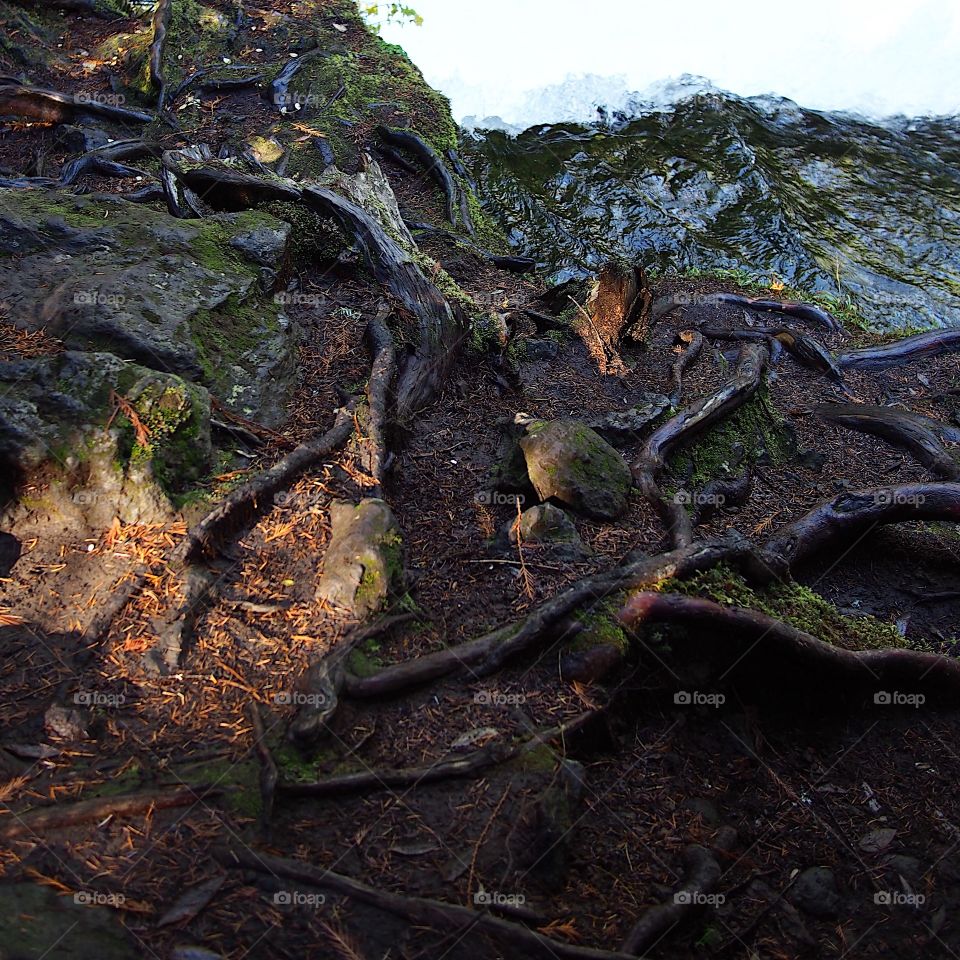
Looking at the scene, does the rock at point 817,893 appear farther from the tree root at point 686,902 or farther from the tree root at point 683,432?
the tree root at point 683,432

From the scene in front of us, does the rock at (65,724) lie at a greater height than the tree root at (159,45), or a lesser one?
lesser

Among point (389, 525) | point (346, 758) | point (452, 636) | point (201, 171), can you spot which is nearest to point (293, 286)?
point (201, 171)

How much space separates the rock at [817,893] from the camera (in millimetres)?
3701

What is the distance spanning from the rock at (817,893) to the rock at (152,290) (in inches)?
172

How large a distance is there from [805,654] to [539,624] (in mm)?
1680

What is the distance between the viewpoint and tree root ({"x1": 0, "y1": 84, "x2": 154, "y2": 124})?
391 inches

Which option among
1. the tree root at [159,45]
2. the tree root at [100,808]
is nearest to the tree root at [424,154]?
the tree root at [159,45]

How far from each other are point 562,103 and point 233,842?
15.5 metres

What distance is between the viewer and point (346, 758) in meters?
3.51

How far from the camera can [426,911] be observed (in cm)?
302

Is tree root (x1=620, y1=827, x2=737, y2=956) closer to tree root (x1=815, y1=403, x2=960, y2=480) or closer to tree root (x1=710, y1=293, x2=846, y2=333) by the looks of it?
tree root (x1=815, y1=403, x2=960, y2=480)

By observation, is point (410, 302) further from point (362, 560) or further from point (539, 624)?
point (539, 624)

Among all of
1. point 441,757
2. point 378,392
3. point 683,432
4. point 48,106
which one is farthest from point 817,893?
point 48,106

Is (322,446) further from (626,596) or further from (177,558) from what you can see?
(626,596)
